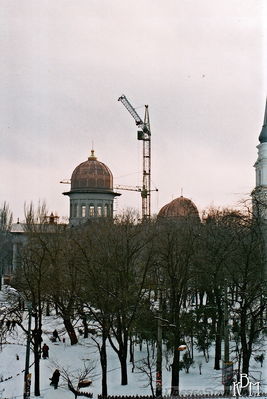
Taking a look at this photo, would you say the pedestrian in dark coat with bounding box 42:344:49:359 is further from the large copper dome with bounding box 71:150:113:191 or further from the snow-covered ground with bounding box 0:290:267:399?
the large copper dome with bounding box 71:150:113:191

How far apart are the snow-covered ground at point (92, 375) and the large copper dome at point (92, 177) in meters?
56.7

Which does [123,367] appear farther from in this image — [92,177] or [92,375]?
[92,177]

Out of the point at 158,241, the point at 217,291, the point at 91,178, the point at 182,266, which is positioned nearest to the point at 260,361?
the point at 217,291

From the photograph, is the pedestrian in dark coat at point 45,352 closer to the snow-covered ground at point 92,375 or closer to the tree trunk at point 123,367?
the snow-covered ground at point 92,375

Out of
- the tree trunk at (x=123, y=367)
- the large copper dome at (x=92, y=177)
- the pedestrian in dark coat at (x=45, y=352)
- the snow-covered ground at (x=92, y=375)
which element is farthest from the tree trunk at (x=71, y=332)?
the large copper dome at (x=92, y=177)

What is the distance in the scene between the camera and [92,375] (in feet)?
96.6

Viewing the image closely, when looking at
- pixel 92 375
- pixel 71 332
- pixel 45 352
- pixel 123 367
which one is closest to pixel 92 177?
pixel 71 332

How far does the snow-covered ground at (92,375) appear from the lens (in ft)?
86.3

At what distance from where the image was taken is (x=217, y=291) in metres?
29.5

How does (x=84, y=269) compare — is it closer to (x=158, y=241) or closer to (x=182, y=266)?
(x=182, y=266)

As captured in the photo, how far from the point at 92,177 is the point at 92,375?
66084 mm

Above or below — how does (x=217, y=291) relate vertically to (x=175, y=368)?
above

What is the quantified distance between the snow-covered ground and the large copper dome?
186 feet

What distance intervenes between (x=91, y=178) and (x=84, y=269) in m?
62.8
